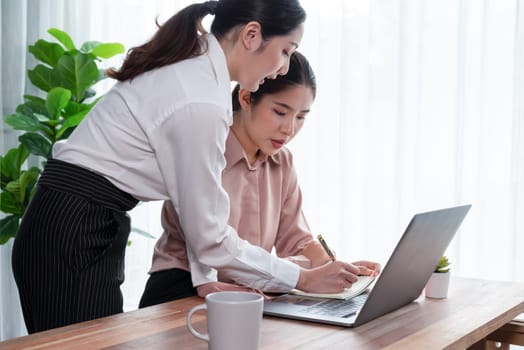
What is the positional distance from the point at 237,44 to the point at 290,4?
0.15 metres

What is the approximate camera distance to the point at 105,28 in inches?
144

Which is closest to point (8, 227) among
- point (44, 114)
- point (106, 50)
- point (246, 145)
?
point (44, 114)

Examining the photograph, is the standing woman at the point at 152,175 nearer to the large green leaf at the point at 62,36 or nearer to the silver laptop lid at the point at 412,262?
the silver laptop lid at the point at 412,262

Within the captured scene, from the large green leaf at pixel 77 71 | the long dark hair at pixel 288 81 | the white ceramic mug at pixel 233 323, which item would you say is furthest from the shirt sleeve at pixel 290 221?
the large green leaf at pixel 77 71

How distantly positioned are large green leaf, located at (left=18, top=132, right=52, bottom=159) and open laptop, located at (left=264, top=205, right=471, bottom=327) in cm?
189

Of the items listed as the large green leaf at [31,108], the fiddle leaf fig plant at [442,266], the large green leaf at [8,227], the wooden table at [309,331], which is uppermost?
the large green leaf at [31,108]

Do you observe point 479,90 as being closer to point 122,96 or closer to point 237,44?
point 237,44

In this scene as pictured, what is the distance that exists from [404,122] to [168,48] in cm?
173

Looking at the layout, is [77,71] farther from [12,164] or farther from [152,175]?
[152,175]

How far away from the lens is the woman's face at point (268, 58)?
59.2 inches

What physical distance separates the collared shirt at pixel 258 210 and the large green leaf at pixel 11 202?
154 cm

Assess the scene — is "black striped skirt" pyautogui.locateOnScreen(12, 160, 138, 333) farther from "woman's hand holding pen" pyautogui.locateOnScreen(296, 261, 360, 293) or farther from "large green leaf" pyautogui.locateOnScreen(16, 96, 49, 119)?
"large green leaf" pyautogui.locateOnScreen(16, 96, 49, 119)

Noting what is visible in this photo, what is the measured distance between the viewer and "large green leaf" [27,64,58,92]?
3.08 meters

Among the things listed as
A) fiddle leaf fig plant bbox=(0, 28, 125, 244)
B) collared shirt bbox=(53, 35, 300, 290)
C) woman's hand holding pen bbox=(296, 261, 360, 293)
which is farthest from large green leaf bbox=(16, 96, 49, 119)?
woman's hand holding pen bbox=(296, 261, 360, 293)
